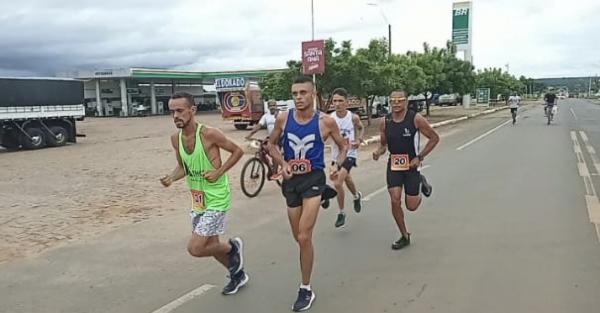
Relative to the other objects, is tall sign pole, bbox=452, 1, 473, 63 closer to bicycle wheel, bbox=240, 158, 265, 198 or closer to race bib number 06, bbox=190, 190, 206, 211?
bicycle wheel, bbox=240, 158, 265, 198

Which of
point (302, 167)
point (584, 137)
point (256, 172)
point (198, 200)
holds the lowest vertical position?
point (584, 137)

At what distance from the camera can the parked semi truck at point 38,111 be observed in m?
21.6

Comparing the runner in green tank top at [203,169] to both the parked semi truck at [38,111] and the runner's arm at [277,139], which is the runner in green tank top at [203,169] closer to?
the runner's arm at [277,139]

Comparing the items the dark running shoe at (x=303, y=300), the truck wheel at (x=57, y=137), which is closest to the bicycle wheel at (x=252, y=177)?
the dark running shoe at (x=303, y=300)

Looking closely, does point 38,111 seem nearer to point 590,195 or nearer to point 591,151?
point 591,151

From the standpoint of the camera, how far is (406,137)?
20.1 ft

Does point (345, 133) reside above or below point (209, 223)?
above

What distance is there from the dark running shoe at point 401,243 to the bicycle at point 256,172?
4.09 m

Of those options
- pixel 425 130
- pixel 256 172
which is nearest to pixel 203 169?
pixel 425 130

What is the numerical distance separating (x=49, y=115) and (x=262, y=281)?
20659 millimetres

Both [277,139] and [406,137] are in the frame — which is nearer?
[277,139]

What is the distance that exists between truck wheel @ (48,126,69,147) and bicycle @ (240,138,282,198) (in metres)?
16.0

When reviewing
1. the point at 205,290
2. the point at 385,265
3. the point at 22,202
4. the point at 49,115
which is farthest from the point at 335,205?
the point at 49,115

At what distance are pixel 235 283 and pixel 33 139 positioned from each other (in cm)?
2030
